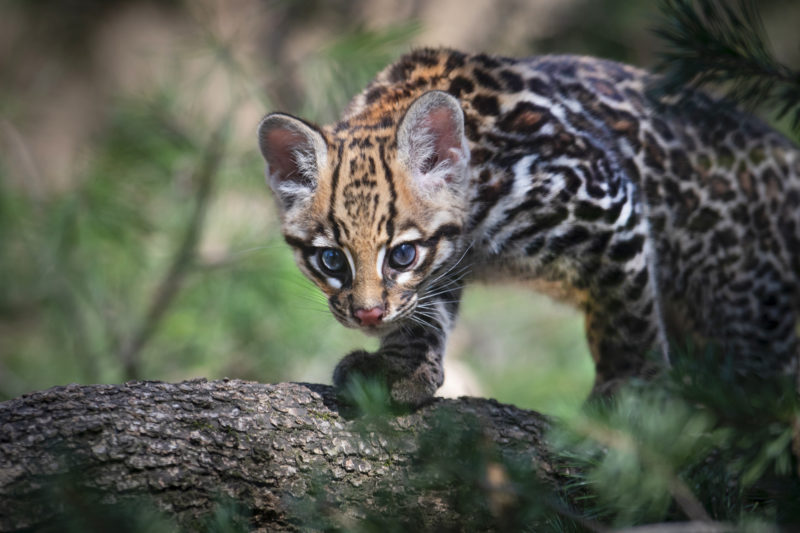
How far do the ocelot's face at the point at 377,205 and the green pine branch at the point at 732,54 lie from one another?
118 cm

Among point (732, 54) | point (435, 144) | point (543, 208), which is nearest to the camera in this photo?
point (732, 54)

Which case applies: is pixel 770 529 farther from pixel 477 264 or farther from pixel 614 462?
pixel 477 264

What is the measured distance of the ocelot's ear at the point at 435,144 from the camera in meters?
3.49

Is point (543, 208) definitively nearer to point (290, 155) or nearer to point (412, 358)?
point (412, 358)

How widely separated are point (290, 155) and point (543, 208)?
4.00ft

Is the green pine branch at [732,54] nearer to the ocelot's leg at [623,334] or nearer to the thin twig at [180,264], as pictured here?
the ocelot's leg at [623,334]

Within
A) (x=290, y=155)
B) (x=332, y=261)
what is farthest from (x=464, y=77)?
(x=332, y=261)

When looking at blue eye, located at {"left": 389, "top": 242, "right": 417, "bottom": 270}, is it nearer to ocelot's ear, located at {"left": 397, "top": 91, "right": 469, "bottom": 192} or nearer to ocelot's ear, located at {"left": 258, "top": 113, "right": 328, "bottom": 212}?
ocelot's ear, located at {"left": 397, "top": 91, "right": 469, "bottom": 192}

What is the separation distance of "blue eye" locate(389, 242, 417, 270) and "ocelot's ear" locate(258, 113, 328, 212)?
1.68 feet

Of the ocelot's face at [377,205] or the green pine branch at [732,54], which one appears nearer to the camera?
the green pine branch at [732,54]

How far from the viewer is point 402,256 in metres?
3.41

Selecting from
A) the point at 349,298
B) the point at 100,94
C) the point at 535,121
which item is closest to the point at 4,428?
the point at 349,298

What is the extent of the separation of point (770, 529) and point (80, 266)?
A: 17.5 feet

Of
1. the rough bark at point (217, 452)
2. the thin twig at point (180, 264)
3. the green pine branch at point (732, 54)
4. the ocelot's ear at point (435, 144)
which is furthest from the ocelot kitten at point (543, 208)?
the thin twig at point (180, 264)
